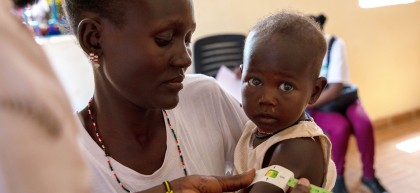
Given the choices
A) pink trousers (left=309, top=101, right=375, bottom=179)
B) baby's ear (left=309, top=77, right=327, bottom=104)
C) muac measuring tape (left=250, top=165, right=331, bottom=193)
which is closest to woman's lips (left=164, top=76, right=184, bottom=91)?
muac measuring tape (left=250, top=165, right=331, bottom=193)

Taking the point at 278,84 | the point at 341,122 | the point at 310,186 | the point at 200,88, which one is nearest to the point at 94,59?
the point at 200,88

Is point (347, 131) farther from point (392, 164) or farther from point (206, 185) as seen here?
point (206, 185)

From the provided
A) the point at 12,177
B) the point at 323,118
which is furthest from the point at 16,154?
the point at 323,118

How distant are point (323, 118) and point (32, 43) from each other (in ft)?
10.1

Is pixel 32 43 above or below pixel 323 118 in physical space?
above

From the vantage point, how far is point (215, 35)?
11.2 feet

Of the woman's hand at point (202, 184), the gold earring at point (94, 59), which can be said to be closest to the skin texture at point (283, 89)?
the woman's hand at point (202, 184)

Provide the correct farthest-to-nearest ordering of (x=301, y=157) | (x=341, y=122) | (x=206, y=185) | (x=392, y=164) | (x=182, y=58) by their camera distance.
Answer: (x=392, y=164) → (x=341, y=122) → (x=301, y=157) → (x=182, y=58) → (x=206, y=185)

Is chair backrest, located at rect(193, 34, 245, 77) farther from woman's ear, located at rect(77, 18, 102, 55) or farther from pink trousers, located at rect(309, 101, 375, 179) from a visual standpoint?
woman's ear, located at rect(77, 18, 102, 55)

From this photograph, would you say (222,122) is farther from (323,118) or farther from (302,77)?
(323,118)

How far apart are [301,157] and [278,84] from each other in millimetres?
208

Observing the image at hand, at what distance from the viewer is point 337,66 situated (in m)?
3.25

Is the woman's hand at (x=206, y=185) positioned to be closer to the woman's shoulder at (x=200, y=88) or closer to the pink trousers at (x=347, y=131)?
the woman's shoulder at (x=200, y=88)

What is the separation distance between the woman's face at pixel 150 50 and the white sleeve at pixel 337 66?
2.44 m
